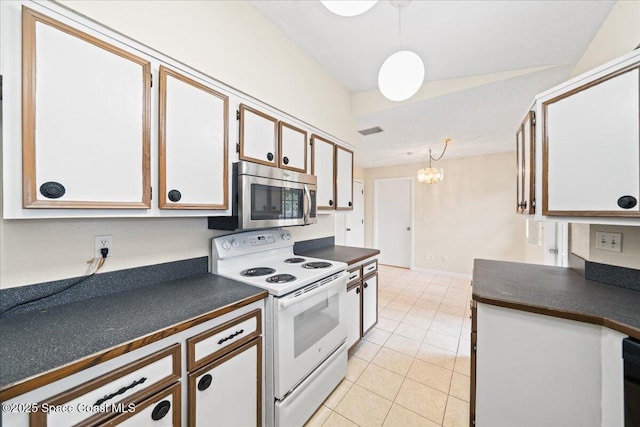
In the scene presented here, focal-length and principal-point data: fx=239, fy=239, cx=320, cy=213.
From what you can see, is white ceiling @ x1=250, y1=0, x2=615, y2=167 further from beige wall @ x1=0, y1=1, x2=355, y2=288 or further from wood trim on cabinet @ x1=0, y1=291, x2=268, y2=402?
wood trim on cabinet @ x1=0, y1=291, x2=268, y2=402

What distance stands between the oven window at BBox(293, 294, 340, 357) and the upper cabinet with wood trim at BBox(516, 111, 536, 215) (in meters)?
1.46

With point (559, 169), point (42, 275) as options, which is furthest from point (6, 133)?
point (559, 169)

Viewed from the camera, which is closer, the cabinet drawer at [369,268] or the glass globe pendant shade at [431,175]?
the cabinet drawer at [369,268]

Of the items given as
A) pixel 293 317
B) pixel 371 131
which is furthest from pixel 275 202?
pixel 371 131

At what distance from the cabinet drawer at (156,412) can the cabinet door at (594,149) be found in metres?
2.10

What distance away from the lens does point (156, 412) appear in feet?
2.97

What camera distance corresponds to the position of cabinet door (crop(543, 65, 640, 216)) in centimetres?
109

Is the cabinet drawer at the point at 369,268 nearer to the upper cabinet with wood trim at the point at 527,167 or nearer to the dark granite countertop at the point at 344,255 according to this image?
the dark granite countertop at the point at 344,255

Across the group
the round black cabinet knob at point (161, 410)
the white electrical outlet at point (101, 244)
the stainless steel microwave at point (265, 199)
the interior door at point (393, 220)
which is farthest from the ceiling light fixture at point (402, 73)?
the interior door at point (393, 220)

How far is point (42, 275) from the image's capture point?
1073 millimetres

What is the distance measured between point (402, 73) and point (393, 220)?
435cm

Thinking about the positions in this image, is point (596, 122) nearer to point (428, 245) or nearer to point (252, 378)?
point (252, 378)

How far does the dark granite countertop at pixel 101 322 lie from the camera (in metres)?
0.71

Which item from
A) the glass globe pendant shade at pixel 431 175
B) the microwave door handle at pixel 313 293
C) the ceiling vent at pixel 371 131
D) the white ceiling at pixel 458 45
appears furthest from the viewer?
the glass globe pendant shade at pixel 431 175
